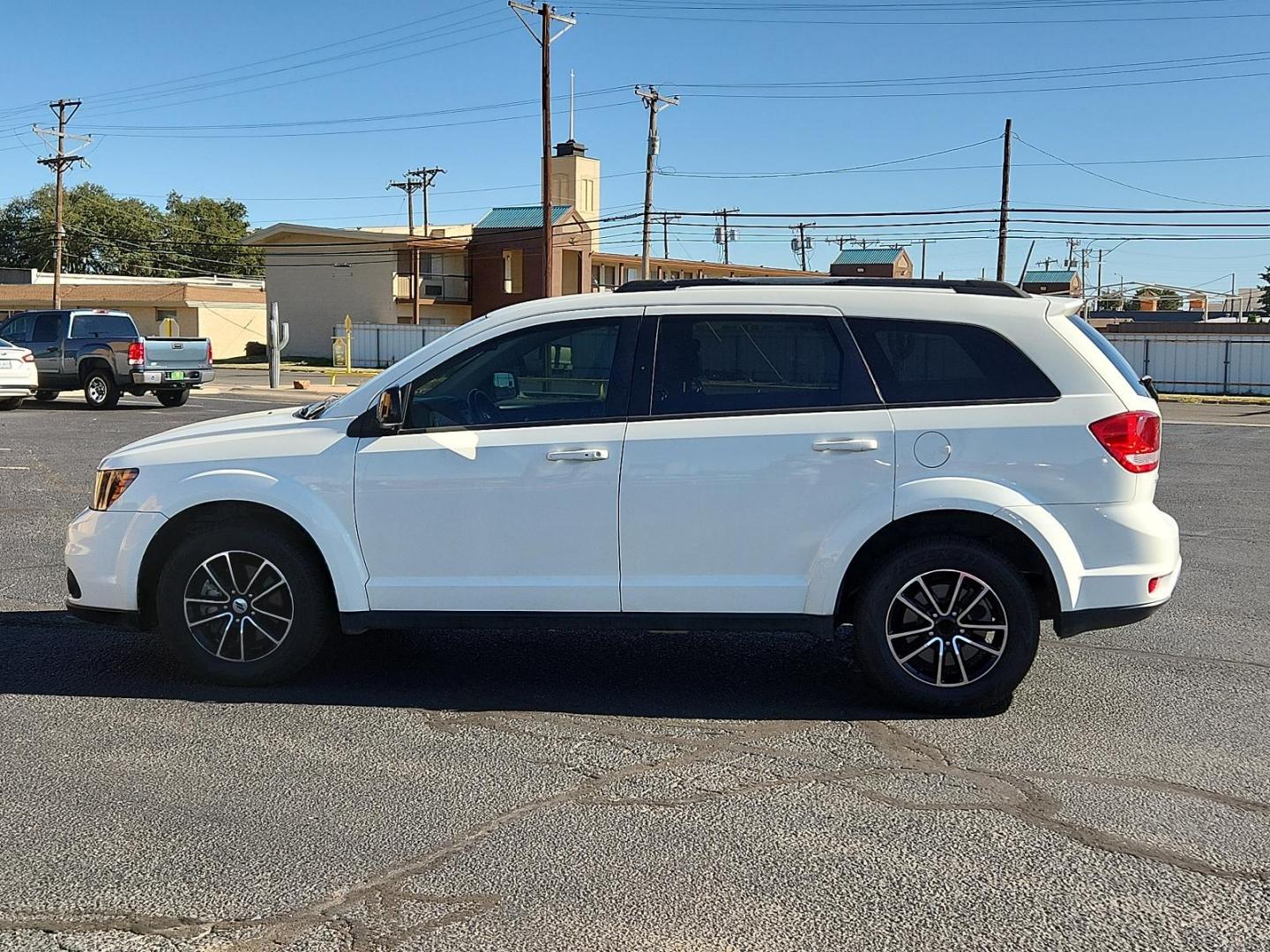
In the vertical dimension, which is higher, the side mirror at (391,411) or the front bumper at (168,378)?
the side mirror at (391,411)

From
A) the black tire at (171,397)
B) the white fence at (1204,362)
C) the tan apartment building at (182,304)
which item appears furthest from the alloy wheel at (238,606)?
the tan apartment building at (182,304)

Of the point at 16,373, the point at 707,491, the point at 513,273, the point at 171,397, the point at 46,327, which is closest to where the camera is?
the point at 707,491

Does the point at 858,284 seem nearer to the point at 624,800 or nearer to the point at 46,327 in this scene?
the point at 624,800

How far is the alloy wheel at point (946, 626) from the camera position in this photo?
18.3 feet

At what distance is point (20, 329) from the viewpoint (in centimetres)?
2628

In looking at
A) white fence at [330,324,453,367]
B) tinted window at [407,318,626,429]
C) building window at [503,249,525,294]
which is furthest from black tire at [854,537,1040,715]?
building window at [503,249,525,294]

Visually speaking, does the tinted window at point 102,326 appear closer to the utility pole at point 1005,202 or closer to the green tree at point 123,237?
the utility pole at point 1005,202

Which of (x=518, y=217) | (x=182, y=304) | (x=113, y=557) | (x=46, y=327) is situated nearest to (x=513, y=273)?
(x=518, y=217)

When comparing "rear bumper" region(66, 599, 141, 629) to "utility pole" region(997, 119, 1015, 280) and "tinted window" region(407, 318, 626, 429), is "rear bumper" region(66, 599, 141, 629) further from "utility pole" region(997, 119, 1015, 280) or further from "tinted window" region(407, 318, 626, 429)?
"utility pole" region(997, 119, 1015, 280)

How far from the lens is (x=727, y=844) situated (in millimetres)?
4215

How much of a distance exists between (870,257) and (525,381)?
80.8 meters

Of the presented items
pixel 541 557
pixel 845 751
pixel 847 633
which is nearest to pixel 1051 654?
pixel 847 633

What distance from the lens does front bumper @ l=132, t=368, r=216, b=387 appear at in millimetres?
25156

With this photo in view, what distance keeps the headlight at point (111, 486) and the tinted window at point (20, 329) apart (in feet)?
73.2
